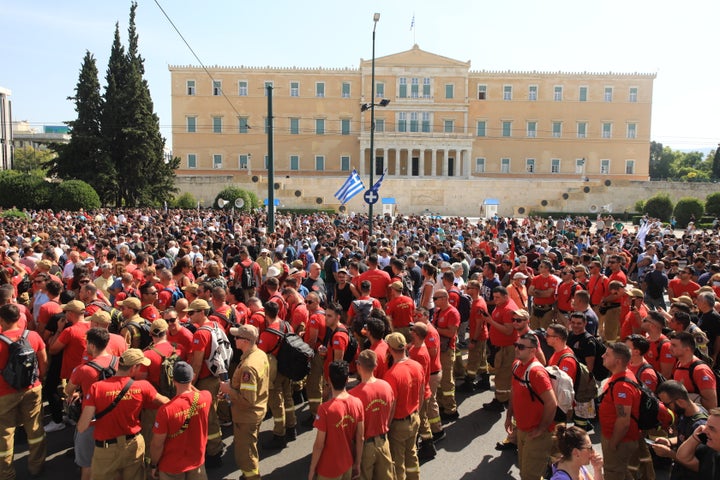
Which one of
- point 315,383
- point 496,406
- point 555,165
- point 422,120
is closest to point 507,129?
point 555,165

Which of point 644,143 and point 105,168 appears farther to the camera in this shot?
point 644,143

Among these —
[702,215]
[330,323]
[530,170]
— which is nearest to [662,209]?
[702,215]

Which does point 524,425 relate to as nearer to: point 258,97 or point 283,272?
point 283,272

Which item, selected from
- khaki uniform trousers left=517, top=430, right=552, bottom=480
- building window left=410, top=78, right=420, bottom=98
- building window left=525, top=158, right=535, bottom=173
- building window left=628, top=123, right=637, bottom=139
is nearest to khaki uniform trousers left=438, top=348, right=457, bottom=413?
khaki uniform trousers left=517, top=430, right=552, bottom=480

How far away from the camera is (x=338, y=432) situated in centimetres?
409

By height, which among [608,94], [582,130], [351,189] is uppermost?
[608,94]

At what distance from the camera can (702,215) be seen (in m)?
36.7

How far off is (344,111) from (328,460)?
196 feet

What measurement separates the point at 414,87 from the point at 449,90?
12.8 ft

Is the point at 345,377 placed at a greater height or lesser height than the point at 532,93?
lesser

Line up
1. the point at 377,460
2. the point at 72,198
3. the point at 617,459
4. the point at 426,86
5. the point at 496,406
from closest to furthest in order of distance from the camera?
1. the point at 377,460
2. the point at 617,459
3. the point at 496,406
4. the point at 72,198
5. the point at 426,86

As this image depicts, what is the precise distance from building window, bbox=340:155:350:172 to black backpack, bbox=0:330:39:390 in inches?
2266

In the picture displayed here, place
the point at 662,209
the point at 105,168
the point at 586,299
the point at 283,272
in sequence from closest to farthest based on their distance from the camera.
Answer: the point at 586,299 → the point at 283,272 → the point at 105,168 → the point at 662,209

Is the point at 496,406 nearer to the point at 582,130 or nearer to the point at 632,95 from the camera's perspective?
the point at 582,130
